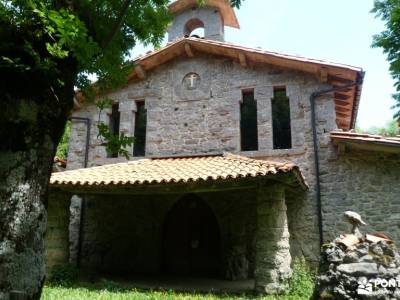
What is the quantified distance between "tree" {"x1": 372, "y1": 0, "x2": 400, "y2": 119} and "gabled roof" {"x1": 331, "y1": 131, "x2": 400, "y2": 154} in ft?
4.40

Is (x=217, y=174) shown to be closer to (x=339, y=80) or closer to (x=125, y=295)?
(x=125, y=295)

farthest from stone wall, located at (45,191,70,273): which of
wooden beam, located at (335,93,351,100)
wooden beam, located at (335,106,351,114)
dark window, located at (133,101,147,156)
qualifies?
wooden beam, located at (335,106,351,114)

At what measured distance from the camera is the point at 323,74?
862 cm

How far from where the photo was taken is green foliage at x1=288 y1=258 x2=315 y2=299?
6.45 metres

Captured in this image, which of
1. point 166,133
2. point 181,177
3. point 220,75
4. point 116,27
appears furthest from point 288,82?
point 116,27

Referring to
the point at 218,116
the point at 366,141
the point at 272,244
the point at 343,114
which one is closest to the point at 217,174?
the point at 272,244

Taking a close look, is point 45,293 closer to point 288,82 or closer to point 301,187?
point 301,187

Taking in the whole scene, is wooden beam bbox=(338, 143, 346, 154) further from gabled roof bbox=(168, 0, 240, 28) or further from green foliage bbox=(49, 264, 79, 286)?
green foliage bbox=(49, 264, 79, 286)

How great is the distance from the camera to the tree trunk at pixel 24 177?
221 centimetres

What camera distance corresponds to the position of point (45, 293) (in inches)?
233

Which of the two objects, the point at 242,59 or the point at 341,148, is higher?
the point at 242,59

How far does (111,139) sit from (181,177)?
3.21 m

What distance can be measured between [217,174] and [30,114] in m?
4.41

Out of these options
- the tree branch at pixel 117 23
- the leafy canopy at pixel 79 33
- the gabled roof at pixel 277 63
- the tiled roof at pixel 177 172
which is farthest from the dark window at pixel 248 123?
the tree branch at pixel 117 23
